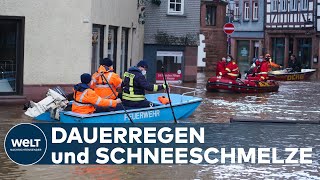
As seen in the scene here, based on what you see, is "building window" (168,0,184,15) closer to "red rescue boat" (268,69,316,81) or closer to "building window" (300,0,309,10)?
"red rescue boat" (268,69,316,81)

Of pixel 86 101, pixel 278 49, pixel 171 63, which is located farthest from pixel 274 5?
pixel 86 101

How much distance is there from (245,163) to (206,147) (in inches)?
63.1

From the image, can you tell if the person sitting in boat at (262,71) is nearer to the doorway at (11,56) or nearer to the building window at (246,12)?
the doorway at (11,56)

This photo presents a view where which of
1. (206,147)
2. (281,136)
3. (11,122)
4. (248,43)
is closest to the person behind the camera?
(206,147)

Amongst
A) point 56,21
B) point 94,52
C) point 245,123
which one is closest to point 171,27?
point 94,52

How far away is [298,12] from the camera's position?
58.4 metres

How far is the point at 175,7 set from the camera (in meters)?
36.7

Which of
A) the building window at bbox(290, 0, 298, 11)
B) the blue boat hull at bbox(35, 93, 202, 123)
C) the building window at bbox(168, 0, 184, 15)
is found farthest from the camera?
the building window at bbox(290, 0, 298, 11)

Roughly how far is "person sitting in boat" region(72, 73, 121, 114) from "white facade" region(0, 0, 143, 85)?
7.05 metres

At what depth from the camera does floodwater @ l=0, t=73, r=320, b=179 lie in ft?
39.9

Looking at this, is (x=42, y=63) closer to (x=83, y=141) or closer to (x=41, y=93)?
(x=41, y=93)

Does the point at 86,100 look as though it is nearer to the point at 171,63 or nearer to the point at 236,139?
the point at 236,139

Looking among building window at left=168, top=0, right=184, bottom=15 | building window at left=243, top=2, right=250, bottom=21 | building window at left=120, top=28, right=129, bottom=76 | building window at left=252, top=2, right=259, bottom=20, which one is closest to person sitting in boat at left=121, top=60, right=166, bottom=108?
building window at left=120, top=28, right=129, bottom=76

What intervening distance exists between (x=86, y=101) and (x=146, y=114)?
156 centimetres
